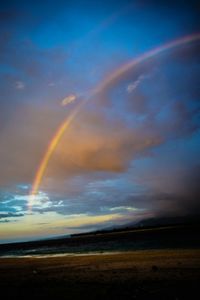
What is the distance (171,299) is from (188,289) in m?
2.32

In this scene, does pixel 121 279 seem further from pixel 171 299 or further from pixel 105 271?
pixel 171 299

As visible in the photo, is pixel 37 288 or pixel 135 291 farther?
pixel 37 288

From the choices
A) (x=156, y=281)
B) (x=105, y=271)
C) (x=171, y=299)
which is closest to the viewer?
(x=171, y=299)

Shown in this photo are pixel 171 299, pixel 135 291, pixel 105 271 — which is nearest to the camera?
pixel 171 299

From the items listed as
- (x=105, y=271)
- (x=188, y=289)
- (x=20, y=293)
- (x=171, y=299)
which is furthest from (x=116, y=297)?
(x=105, y=271)

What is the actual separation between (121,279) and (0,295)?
7.87 meters

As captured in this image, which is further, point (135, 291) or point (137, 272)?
point (137, 272)

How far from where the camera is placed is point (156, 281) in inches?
704

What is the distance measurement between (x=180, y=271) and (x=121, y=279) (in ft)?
15.1

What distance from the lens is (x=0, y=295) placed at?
17297 mm

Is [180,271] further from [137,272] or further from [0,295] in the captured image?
[0,295]

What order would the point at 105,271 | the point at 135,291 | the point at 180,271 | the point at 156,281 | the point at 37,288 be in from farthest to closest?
the point at 105,271, the point at 180,271, the point at 37,288, the point at 156,281, the point at 135,291

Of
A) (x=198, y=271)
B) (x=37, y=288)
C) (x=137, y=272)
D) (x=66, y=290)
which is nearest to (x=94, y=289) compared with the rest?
(x=66, y=290)

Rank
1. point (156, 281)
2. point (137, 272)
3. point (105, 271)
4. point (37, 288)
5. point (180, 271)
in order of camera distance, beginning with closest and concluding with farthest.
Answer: point (156, 281), point (37, 288), point (180, 271), point (137, 272), point (105, 271)
